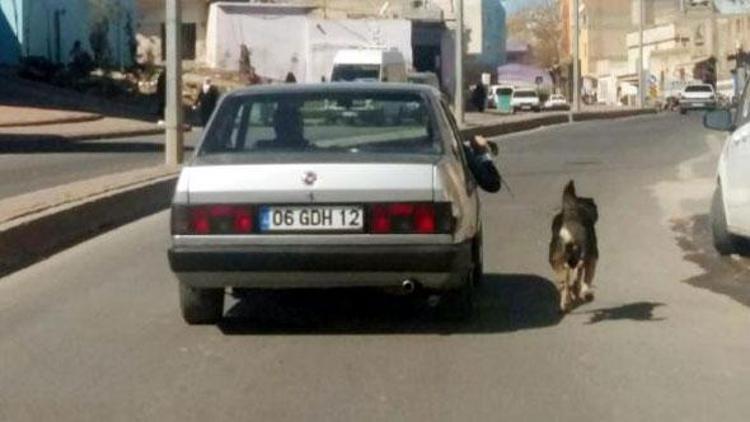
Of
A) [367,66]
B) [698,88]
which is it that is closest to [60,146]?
[367,66]

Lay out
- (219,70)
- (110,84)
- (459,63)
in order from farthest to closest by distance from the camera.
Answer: (219,70) < (110,84) < (459,63)

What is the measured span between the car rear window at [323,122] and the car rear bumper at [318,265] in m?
1.02

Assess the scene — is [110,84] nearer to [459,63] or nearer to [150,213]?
[459,63]

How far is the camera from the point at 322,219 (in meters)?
10.6

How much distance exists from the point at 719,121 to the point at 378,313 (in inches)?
211

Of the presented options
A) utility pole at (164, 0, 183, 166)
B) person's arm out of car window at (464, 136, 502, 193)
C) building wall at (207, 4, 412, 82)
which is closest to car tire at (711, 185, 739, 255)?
person's arm out of car window at (464, 136, 502, 193)

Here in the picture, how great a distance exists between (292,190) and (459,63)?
130 ft

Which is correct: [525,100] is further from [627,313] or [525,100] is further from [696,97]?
[627,313]

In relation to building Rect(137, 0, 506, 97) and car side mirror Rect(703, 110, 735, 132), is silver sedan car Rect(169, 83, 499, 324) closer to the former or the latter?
car side mirror Rect(703, 110, 735, 132)

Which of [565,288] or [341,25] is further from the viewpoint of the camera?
[341,25]

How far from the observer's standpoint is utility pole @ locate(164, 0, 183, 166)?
25578 mm

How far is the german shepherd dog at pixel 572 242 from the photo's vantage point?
11.4 metres

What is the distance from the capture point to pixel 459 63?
49844 mm

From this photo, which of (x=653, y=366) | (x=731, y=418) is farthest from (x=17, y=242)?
(x=731, y=418)
